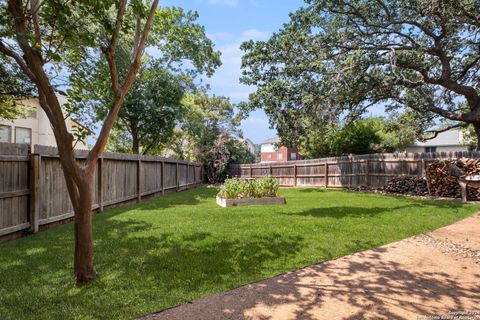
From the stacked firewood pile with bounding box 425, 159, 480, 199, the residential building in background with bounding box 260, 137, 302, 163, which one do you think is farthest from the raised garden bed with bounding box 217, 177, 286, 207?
the residential building in background with bounding box 260, 137, 302, 163

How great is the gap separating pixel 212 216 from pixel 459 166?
9.05 metres

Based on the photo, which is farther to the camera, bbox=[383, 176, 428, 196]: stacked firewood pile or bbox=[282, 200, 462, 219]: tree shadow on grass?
bbox=[383, 176, 428, 196]: stacked firewood pile

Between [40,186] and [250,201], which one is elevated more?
[40,186]

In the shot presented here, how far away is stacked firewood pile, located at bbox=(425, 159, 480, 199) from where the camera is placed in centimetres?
1174

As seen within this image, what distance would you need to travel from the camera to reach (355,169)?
58.2 ft

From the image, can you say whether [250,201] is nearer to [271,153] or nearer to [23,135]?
[23,135]

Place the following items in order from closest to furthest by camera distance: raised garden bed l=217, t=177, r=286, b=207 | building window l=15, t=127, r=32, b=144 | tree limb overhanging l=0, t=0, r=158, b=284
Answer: tree limb overhanging l=0, t=0, r=158, b=284 → raised garden bed l=217, t=177, r=286, b=207 → building window l=15, t=127, r=32, b=144

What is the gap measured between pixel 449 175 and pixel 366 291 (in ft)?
33.5

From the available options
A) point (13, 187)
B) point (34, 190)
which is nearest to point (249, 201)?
point (34, 190)

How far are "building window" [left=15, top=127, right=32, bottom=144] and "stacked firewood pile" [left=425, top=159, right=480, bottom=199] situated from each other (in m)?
19.5

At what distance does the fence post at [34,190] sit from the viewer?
22.4 ft

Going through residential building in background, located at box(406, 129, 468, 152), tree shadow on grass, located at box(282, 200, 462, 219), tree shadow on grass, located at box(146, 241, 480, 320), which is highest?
residential building in background, located at box(406, 129, 468, 152)

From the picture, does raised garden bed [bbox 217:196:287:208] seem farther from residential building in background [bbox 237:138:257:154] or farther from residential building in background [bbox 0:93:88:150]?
residential building in background [bbox 237:138:257:154]

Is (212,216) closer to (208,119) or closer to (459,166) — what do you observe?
(459,166)
